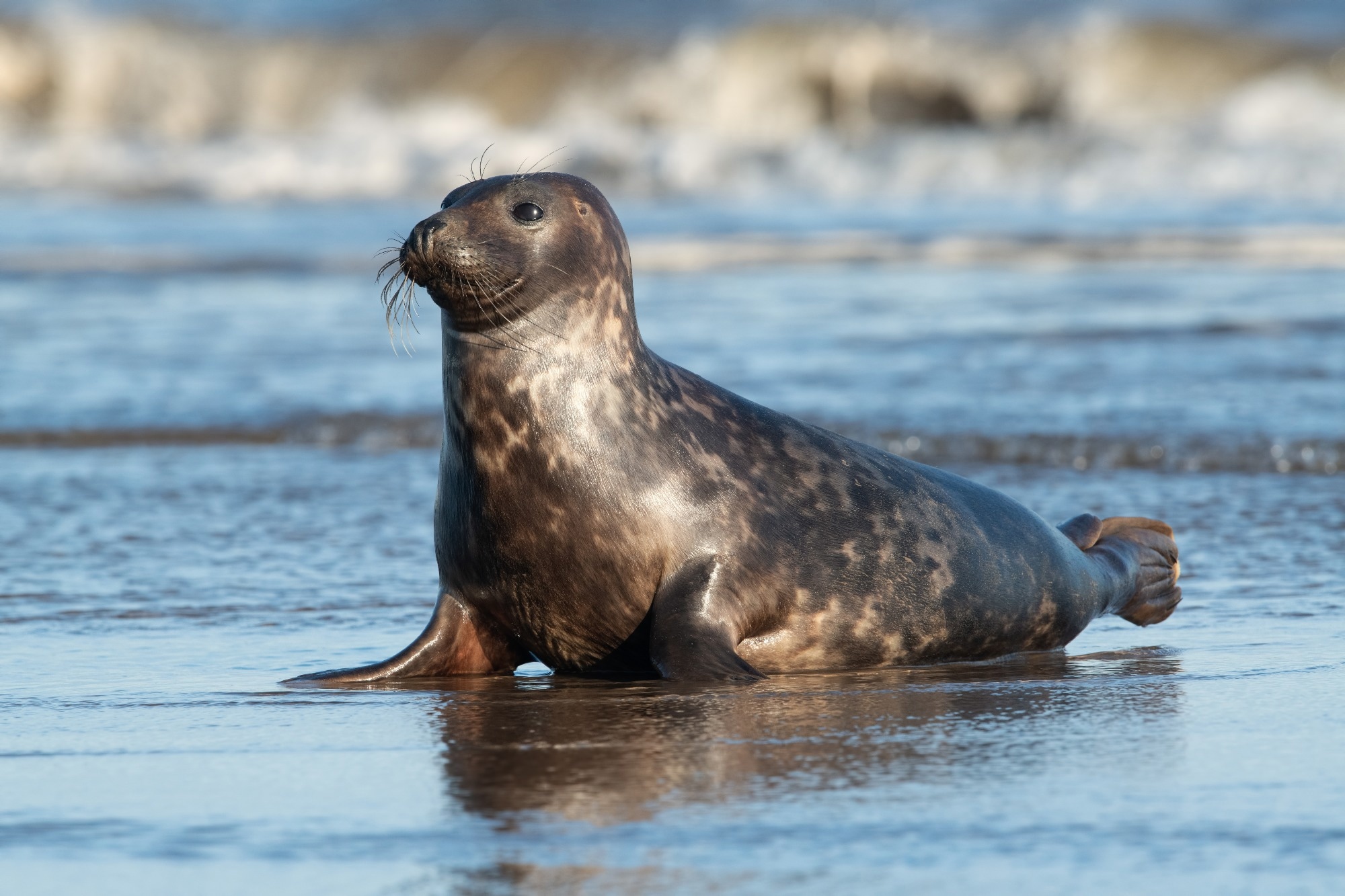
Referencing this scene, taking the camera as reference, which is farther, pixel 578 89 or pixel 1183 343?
pixel 578 89

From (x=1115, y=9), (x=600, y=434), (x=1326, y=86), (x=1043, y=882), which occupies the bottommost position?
(x=1043, y=882)

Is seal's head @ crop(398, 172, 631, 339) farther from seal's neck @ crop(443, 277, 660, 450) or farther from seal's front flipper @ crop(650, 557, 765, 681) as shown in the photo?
seal's front flipper @ crop(650, 557, 765, 681)

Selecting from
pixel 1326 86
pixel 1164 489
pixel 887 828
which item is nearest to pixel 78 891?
pixel 887 828

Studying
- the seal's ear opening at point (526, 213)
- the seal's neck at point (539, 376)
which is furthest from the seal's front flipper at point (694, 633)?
the seal's ear opening at point (526, 213)

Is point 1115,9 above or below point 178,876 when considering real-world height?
above

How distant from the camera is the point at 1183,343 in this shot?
1023cm

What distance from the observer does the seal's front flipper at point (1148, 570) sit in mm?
5250

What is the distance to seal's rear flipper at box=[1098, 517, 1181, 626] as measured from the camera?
5.25m

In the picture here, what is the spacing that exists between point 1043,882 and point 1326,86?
86.3 feet

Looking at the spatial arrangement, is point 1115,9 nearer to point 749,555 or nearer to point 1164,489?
point 1164,489

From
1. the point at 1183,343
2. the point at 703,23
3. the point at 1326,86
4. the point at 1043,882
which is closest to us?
the point at 1043,882

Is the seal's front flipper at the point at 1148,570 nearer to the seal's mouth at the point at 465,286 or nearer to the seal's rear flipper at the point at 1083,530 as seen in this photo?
the seal's rear flipper at the point at 1083,530

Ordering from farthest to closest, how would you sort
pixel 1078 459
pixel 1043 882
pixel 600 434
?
pixel 1078 459 → pixel 600 434 → pixel 1043 882

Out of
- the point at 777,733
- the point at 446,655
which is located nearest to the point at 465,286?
the point at 446,655
